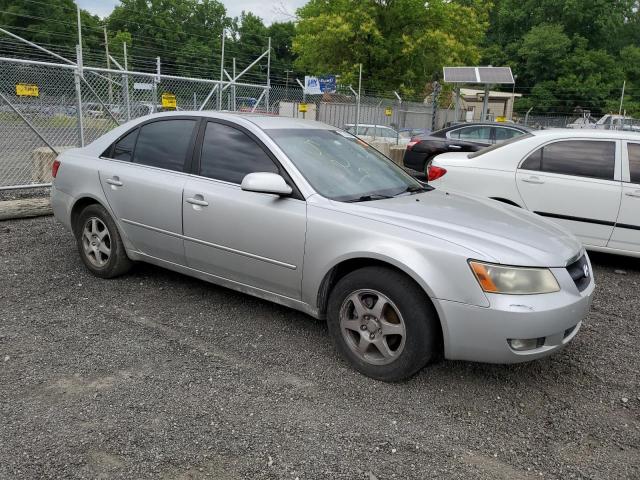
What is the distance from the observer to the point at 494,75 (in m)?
16.5

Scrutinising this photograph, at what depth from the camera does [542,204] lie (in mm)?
5988

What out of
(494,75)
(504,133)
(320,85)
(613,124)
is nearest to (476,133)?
(504,133)

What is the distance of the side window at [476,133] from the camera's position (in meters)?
11.9

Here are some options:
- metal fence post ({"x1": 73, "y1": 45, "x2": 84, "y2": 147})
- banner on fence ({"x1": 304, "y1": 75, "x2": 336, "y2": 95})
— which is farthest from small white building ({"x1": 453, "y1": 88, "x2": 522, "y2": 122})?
metal fence post ({"x1": 73, "y1": 45, "x2": 84, "y2": 147})

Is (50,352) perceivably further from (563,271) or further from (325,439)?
(563,271)

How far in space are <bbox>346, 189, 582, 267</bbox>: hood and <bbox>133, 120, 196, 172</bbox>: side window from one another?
64.5 inches

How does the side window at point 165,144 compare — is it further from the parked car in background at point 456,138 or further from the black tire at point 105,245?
the parked car in background at point 456,138

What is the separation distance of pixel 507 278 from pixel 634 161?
365 centimetres

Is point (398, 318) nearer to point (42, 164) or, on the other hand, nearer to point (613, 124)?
point (42, 164)

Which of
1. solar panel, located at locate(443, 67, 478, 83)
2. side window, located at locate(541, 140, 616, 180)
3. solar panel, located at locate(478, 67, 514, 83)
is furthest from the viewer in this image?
solar panel, located at locate(478, 67, 514, 83)

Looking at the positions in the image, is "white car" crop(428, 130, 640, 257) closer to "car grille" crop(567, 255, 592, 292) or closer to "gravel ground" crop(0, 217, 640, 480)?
"gravel ground" crop(0, 217, 640, 480)

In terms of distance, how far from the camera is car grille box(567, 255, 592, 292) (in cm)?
331

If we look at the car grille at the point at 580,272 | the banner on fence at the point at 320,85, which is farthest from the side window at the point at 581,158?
the banner on fence at the point at 320,85

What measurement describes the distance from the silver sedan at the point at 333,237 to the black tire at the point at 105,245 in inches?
0.5
